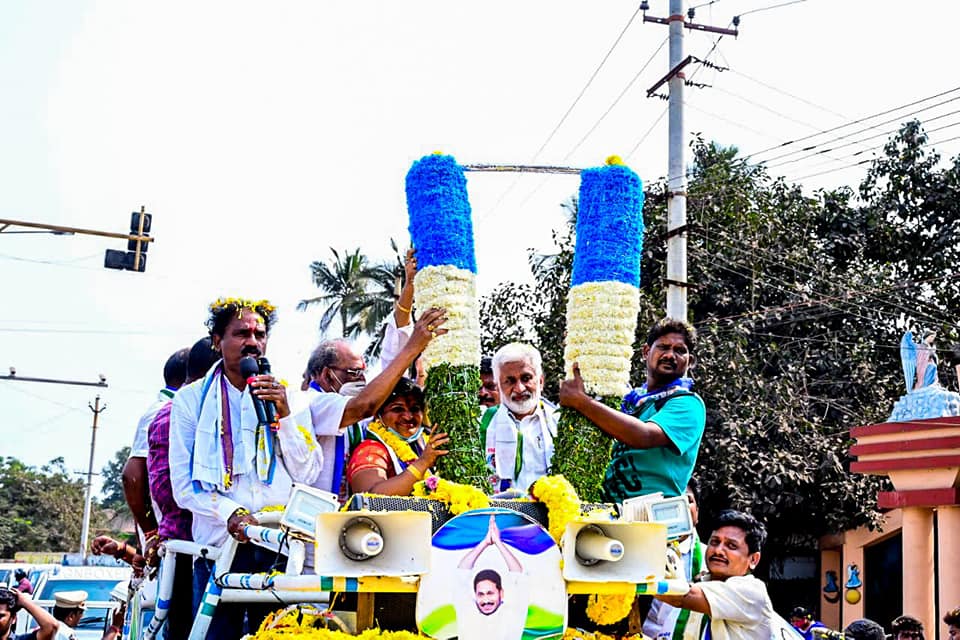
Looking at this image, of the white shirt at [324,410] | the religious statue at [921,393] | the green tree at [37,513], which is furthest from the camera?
the green tree at [37,513]

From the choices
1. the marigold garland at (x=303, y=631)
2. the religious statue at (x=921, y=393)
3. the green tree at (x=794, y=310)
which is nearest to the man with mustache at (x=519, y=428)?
the marigold garland at (x=303, y=631)

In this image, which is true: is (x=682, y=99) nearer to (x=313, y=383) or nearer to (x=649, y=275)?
(x=649, y=275)

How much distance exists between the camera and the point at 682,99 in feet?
60.7

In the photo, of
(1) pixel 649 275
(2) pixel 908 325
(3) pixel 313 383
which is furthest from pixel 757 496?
(3) pixel 313 383

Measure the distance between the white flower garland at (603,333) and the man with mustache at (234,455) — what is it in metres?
1.21

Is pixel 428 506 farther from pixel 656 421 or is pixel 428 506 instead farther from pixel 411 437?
pixel 656 421

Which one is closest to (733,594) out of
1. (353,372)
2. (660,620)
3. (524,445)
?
(660,620)

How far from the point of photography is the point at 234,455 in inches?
189

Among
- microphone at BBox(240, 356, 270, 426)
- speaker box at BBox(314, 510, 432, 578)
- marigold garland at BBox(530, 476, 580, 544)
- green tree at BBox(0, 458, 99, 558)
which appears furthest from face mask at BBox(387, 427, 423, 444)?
green tree at BBox(0, 458, 99, 558)

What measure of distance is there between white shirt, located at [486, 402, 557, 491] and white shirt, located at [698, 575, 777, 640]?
98cm

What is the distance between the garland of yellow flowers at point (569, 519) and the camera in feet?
13.9

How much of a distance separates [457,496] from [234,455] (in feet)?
3.50

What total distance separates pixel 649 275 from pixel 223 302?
16914mm

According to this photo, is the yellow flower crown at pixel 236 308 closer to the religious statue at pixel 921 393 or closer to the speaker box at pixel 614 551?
the speaker box at pixel 614 551
